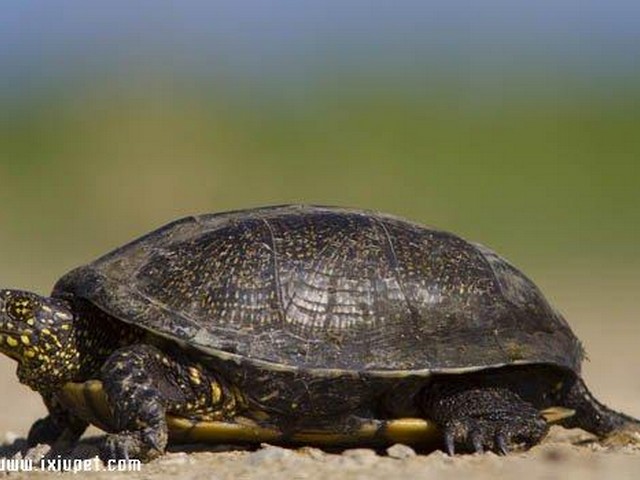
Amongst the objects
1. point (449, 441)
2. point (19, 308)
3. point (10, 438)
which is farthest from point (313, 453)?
point (10, 438)

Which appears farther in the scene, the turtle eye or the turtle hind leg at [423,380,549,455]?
the turtle eye

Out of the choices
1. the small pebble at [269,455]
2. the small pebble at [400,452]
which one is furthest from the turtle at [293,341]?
the small pebble at [269,455]

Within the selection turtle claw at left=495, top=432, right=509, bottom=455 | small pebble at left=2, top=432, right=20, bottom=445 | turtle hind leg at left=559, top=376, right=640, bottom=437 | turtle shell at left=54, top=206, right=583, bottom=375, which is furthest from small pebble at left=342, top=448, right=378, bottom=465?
small pebble at left=2, top=432, right=20, bottom=445

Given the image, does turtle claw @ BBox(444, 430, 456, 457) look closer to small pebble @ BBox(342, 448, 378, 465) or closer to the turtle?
the turtle

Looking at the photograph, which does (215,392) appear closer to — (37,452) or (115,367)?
(115,367)

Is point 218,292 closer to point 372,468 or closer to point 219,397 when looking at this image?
point 219,397

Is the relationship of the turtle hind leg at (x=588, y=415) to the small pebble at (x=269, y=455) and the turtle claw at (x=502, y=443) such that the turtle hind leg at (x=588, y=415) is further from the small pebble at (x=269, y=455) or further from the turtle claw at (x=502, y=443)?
the small pebble at (x=269, y=455)
